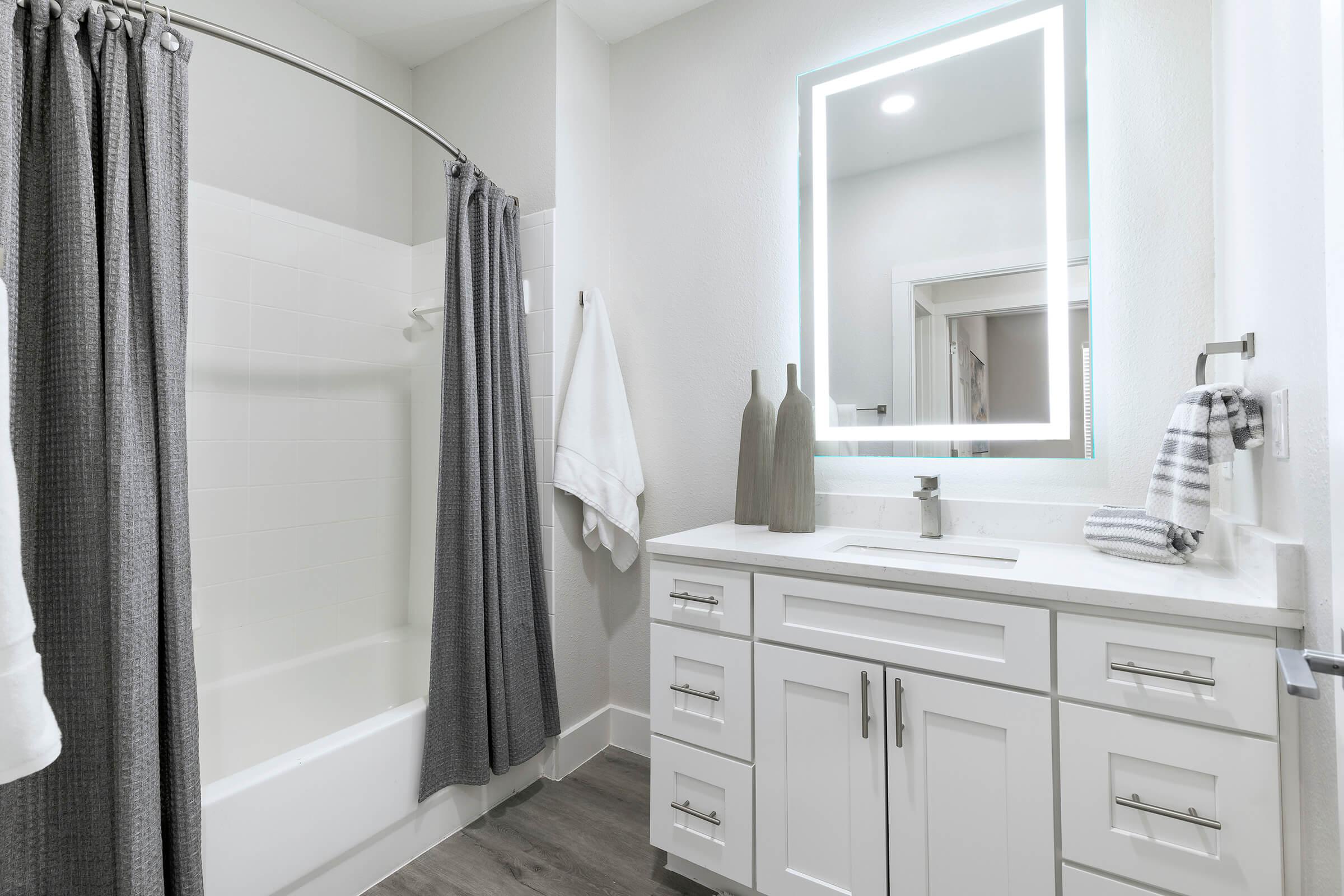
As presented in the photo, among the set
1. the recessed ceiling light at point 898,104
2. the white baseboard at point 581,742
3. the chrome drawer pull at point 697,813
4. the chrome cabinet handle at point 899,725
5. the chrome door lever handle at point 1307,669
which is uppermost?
the recessed ceiling light at point 898,104

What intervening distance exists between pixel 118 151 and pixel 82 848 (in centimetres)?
119

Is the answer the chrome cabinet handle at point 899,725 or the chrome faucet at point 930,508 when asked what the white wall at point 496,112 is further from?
the chrome cabinet handle at point 899,725

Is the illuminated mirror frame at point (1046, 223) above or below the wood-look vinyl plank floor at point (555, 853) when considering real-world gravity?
above

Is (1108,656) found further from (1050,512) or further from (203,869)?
(203,869)

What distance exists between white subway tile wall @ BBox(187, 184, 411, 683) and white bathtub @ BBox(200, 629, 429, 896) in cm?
10

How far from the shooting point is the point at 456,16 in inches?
88.4

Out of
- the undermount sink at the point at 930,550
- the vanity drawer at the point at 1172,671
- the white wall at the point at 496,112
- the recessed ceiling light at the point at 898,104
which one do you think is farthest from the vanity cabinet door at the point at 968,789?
the white wall at the point at 496,112

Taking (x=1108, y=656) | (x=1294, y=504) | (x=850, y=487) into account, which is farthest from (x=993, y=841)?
(x=850, y=487)

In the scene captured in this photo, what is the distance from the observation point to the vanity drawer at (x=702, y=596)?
1.48 meters

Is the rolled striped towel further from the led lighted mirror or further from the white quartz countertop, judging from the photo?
the led lighted mirror

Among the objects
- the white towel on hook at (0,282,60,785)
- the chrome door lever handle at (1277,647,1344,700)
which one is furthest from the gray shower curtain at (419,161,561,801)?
the chrome door lever handle at (1277,647,1344,700)

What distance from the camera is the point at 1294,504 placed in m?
0.97

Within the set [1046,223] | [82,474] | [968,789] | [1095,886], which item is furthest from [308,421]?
[1095,886]

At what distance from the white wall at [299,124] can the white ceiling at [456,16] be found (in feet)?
0.31
